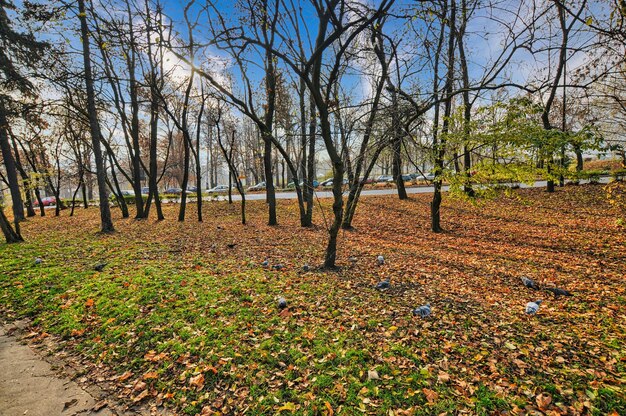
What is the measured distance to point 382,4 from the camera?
3.75 metres

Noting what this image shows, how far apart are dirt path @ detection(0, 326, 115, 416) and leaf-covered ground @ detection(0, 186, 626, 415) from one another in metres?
0.23

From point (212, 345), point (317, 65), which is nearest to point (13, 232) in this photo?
point (212, 345)

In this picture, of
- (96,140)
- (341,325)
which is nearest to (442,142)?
(341,325)

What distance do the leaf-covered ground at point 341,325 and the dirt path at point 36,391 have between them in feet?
0.76

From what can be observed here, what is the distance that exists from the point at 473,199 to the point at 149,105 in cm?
1381

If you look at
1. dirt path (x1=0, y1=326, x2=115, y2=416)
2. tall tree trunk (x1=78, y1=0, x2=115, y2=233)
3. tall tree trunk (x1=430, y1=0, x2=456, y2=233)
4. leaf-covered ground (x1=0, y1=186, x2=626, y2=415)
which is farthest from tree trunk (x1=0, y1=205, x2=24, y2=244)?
tall tree trunk (x1=430, y1=0, x2=456, y2=233)

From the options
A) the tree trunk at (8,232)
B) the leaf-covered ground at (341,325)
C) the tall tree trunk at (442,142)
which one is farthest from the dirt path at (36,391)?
the tall tree trunk at (442,142)

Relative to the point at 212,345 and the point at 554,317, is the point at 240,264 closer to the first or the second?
the point at 212,345

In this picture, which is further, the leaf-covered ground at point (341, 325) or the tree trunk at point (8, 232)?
Answer: the tree trunk at point (8, 232)

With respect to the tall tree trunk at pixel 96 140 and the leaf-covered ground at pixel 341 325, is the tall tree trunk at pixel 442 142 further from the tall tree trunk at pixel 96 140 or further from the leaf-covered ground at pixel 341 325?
the tall tree trunk at pixel 96 140

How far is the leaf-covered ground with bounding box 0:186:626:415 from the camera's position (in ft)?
8.52

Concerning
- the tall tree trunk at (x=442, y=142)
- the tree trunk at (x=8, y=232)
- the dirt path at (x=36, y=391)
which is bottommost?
the dirt path at (x=36, y=391)

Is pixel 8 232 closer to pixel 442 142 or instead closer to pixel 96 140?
pixel 96 140

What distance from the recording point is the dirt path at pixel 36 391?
8.41 ft
